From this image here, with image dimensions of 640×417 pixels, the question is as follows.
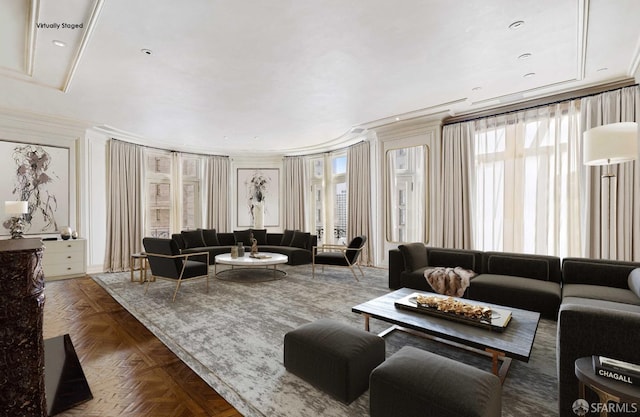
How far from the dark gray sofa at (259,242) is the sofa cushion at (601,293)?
4.82m

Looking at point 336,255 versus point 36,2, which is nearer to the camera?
point 36,2

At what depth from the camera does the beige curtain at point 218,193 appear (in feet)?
27.2

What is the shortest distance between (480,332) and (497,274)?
219 centimetres

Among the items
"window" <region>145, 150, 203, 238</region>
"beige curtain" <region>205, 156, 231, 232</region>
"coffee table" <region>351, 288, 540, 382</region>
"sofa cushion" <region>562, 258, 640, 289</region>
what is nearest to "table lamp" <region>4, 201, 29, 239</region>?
"window" <region>145, 150, 203, 238</region>

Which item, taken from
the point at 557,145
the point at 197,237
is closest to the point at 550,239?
the point at 557,145

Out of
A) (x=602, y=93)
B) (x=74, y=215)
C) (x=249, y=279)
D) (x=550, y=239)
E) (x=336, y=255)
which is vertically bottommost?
(x=249, y=279)

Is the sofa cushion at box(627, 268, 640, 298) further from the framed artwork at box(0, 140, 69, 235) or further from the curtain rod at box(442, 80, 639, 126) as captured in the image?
the framed artwork at box(0, 140, 69, 235)

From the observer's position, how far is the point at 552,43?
314cm

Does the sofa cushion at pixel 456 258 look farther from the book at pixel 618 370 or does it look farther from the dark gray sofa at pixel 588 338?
the book at pixel 618 370

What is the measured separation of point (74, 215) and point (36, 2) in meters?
4.59

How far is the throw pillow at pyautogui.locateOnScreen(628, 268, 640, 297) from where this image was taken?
9.28 ft

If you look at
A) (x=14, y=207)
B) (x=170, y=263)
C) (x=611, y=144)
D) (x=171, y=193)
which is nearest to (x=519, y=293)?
(x=611, y=144)

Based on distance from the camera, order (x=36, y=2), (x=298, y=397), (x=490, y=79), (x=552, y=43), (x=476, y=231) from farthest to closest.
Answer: (x=476, y=231), (x=490, y=79), (x=552, y=43), (x=36, y=2), (x=298, y=397)

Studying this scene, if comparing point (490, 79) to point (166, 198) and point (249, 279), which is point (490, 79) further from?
point (166, 198)
